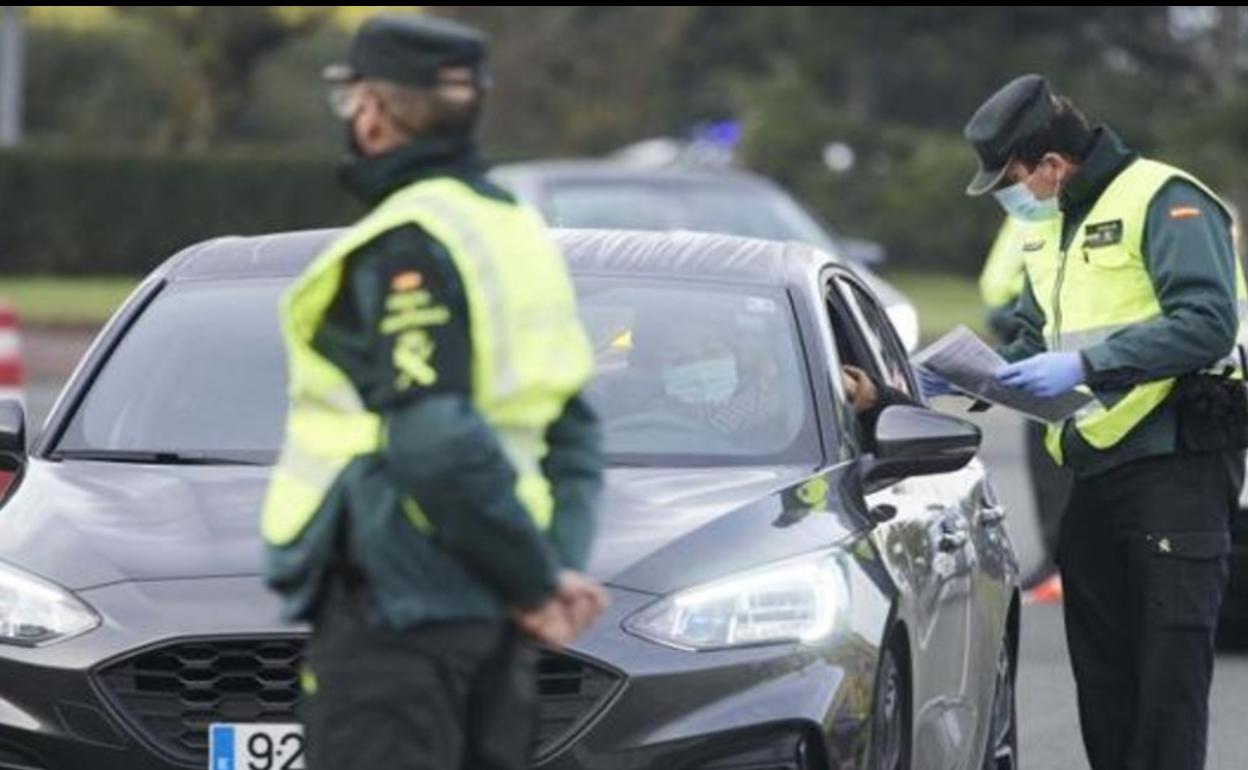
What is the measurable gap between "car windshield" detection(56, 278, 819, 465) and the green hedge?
30647 millimetres

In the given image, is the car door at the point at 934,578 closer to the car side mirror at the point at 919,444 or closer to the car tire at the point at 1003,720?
the car side mirror at the point at 919,444

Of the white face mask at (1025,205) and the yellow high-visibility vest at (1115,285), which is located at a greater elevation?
the white face mask at (1025,205)

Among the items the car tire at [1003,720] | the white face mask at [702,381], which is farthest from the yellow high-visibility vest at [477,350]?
the car tire at [1003,720]

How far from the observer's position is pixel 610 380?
7945mm

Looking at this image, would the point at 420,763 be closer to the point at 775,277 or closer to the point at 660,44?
the point at 775,277

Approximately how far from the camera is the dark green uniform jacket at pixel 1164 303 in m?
7.87

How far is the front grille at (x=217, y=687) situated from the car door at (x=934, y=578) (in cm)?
91

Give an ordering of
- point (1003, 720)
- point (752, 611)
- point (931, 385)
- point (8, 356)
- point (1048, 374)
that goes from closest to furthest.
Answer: point (752, 611)
point (1048, 374)
point (1003, 720)
point (931, 385)
point (8, 356)

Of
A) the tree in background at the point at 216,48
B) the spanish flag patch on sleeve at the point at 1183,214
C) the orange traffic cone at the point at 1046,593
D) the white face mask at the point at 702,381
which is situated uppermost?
the tree in background at the point at 216,48

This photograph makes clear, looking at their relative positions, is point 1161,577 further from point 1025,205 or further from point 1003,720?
point 1025,205

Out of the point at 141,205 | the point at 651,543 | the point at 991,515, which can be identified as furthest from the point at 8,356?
the point at 141,205

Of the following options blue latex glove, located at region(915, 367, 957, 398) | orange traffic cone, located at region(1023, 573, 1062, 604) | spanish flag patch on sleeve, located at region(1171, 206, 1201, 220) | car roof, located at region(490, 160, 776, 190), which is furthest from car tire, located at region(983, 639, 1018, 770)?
car roof, located at region(490, 160, 776, 190)

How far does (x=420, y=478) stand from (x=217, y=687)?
2.01 metres

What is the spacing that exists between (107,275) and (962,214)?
13.9m
